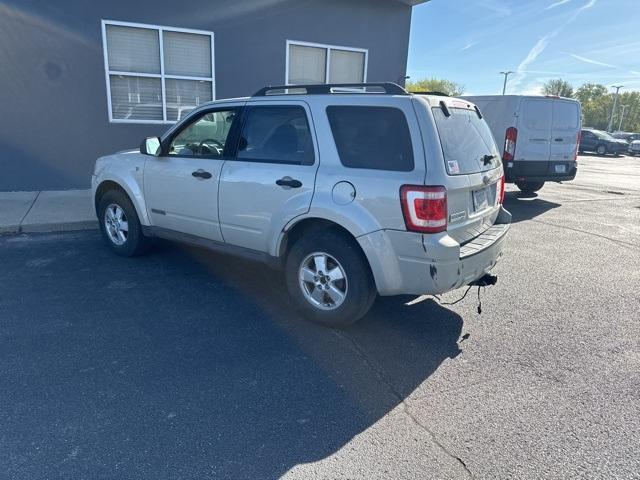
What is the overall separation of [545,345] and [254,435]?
98.9 inches

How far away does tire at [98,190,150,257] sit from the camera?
5.20m

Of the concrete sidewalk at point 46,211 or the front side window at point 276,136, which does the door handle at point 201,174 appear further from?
the concrete sidewalk at point 46,211

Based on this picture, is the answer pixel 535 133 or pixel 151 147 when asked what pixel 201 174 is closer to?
pixel 151 147

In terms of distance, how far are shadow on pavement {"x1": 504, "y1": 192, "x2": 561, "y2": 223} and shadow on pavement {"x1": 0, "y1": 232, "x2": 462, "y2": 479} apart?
5.43 meters

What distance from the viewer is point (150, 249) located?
18.2ft

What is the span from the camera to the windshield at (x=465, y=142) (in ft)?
11.0

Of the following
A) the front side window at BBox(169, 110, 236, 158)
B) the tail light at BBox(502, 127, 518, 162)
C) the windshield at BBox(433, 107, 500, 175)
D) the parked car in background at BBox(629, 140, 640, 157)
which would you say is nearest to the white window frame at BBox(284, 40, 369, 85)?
the tail light at BBox(502, 127, 518, 162)

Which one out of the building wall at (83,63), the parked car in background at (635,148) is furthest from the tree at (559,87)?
the building wall at (83,63)

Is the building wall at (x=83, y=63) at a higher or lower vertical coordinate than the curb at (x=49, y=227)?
higher

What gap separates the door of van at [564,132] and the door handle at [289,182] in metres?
7.89

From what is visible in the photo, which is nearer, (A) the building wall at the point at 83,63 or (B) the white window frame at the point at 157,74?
(A) the building wall at the point at 83,63

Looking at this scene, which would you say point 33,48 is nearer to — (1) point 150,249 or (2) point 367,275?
(1) point 150,249

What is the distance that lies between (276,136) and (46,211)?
504 cm

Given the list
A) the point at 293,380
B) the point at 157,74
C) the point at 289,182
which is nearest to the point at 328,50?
the point at 157,74
